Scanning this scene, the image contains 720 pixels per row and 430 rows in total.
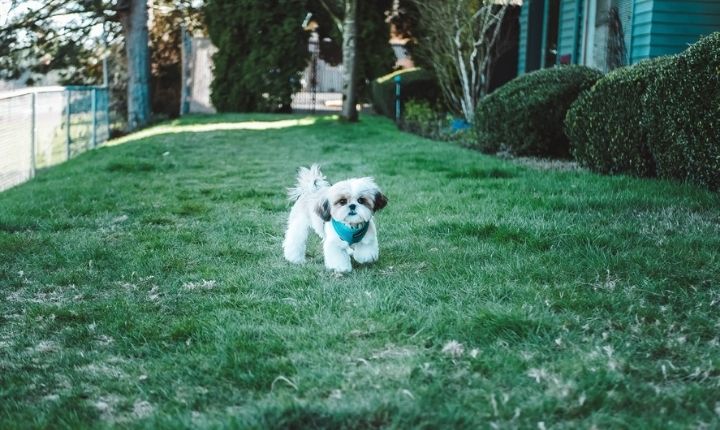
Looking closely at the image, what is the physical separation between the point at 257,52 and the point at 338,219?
1914cm

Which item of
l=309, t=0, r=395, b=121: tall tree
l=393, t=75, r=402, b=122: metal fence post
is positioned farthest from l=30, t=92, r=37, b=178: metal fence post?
l=309, t=0, r=395, b=121: tall tree

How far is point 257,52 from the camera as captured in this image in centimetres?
2288

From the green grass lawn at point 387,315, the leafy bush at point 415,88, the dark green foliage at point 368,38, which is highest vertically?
the dark green foliage at point 368,38

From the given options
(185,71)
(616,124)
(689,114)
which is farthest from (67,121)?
(185,71)

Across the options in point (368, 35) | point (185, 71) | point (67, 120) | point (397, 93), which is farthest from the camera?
point (185, 71)

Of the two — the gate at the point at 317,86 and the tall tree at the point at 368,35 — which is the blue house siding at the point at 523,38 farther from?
the gate at the point at 317,86

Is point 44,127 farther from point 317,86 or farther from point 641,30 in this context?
point 317,86

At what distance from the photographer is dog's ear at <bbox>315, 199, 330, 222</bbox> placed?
471 centimetres

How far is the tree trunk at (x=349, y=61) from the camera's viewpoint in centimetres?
1736

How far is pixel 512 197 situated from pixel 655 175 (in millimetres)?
1661

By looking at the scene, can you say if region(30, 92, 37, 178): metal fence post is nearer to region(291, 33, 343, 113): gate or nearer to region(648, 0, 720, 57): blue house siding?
region(648, 0, 720, 57): blue house siding

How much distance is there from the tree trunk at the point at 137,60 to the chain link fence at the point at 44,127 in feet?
8.69

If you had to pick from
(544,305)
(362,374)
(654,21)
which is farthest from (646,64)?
(362,374)

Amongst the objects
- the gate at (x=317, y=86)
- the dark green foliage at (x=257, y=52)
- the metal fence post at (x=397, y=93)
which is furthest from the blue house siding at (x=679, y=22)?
the gate at (x=317, y=86)
